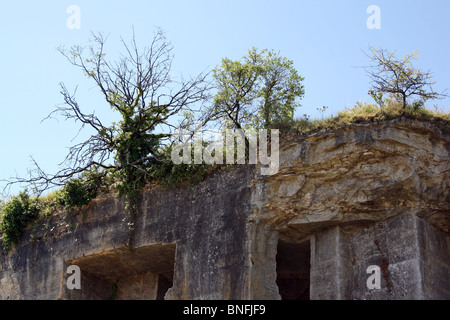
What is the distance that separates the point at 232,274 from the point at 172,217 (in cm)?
183

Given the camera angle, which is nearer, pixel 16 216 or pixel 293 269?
pixel 293 269

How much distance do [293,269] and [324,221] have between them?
2054mm

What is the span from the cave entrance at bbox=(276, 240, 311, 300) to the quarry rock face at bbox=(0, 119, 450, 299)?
0.14 ft

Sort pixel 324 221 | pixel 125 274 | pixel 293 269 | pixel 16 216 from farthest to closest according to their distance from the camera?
pixel 16 216 → pixel 125 274 → pixel 293 269 → pixel 324 221

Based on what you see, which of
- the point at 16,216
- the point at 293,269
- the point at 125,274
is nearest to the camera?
the point at 293,269

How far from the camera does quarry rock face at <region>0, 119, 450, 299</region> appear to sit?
36.7 feet

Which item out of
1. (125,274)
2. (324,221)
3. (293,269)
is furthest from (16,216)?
(324,221)

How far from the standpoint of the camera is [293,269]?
13.4 metres

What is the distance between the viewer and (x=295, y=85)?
1355cm

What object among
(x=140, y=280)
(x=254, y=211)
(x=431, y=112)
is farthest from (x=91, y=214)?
(x=431, y=112)

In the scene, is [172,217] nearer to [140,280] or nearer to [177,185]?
[177,185]

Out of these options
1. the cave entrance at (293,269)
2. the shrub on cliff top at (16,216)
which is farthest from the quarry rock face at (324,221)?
the shrub on cliff top at (16,216)

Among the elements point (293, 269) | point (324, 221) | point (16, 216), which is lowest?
point (293, 269)

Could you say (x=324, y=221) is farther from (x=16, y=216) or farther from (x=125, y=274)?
(x=16, y=216)
